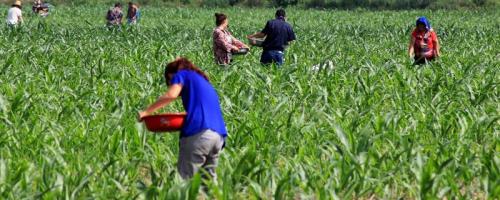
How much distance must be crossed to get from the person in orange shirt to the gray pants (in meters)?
7.47

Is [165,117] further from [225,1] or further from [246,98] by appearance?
[225,1]

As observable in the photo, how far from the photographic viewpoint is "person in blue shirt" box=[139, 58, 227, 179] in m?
6.95

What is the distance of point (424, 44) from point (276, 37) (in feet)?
6.62

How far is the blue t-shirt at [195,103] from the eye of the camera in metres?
6.95

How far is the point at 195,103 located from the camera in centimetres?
696

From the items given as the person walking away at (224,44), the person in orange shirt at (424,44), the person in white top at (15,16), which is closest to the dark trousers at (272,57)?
the person walking away at (224,44)

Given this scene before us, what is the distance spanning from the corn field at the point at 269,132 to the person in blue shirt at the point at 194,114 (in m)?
0.19

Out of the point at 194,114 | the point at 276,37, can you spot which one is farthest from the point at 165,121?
the point at 276,37

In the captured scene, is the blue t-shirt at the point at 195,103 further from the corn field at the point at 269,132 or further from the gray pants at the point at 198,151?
the corn field at the point at 269,132

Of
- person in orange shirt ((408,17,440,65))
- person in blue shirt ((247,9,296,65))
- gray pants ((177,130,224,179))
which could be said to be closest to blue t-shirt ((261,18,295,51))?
person in blue shirt ((247,9,296,65))

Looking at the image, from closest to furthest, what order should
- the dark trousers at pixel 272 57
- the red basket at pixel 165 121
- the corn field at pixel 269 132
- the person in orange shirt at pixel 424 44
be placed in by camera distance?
the corn field at pixel 269 132 < the red basket at pixel 165 121 < the person in orange shirt at pixel 424 44 < the dark trousers at pixel 272 57

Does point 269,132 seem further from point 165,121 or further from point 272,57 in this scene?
point 272,57

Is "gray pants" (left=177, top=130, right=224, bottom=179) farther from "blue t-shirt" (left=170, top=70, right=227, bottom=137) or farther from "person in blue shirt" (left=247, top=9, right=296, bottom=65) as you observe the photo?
"person in blue shirt" (left=247, top=9, right=296, bottom=65)

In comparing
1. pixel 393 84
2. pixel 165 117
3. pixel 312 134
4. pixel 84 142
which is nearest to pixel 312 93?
pixel 393 84
